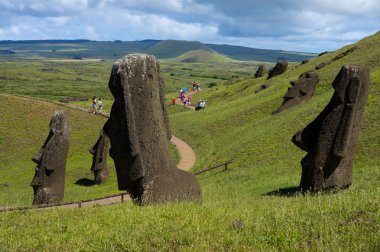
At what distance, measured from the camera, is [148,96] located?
12.9 m

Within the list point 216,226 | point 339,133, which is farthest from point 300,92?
point 216,226

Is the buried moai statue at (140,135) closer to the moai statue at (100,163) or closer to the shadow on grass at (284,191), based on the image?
the shadow on grass at (284,191)

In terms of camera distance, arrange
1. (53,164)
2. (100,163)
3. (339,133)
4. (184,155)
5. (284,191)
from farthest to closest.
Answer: (184,155)
(100,163)
(53,164)
(284,191)
(339,133)

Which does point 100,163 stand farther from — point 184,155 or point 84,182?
point 184,155

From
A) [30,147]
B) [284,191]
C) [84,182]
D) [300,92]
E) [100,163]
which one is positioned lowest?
[84,182]

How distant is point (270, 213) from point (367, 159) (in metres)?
13.9

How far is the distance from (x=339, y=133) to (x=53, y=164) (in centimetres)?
1211

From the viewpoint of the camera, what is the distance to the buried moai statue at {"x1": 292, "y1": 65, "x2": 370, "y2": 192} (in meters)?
14.1

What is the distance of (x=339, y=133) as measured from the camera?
556 inches

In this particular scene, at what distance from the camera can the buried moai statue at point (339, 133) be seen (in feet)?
46.4

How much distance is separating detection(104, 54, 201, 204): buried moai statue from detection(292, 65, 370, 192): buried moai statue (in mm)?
4688

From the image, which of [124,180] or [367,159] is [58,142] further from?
[367,159]

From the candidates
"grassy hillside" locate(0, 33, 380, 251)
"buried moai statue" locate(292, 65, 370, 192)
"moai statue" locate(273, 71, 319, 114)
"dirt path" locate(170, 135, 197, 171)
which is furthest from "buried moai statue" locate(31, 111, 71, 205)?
"moai statue" locate(273, 71, 319, 114)

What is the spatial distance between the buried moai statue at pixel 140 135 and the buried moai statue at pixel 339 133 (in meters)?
4.69
